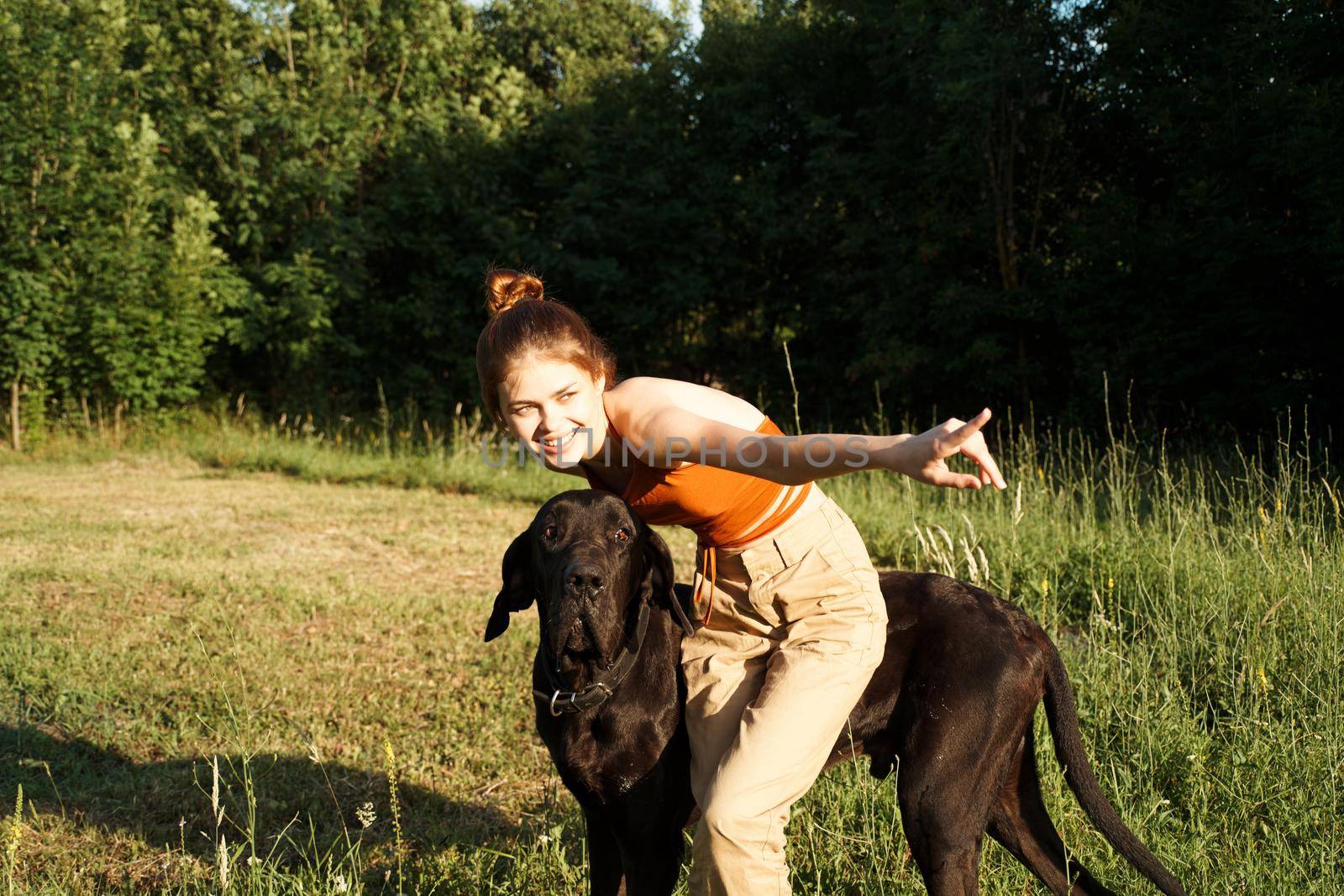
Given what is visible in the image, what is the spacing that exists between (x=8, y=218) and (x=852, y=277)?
35.4 ft

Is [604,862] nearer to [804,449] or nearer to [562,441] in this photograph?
[562,441]

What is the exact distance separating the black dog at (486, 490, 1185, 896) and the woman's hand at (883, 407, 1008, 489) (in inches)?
31.0

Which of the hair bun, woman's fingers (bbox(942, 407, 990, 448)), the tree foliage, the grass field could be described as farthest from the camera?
the tree foliage

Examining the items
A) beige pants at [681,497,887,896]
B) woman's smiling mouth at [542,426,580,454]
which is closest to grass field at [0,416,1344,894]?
beige pants at [681,497,887,896]

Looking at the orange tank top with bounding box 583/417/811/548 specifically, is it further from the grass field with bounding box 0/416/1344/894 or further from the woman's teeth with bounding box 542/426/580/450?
the grass field with bounding box 0/416/1344/894

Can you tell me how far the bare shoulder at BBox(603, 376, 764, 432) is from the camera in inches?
101

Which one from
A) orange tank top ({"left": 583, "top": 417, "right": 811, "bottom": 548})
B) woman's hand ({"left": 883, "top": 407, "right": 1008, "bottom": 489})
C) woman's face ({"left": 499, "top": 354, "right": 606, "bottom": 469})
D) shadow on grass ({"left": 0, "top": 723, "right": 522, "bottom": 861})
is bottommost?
shadow on grass ({"left": 0, "top": 723, "right": 522, "bottom": 861})

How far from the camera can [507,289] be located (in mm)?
3025

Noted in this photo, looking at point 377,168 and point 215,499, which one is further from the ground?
point 377,168

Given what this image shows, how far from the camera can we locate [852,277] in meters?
13.5

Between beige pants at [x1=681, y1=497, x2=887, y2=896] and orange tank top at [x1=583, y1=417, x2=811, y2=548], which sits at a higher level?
orange tank top at [x1=583, y1=417, x2=811, y2=548]

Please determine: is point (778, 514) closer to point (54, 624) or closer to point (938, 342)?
point (54, 624)

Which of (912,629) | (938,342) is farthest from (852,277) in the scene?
(912,629)

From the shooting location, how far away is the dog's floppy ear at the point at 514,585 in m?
2.74
